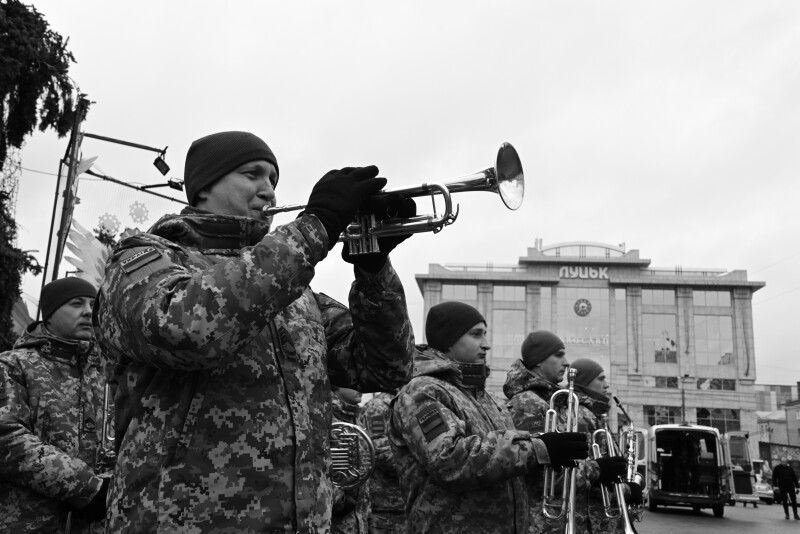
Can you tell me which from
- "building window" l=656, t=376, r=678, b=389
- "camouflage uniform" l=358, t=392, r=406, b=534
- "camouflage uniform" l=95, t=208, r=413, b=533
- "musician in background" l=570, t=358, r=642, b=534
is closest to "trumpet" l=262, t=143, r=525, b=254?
"camouflage uniform" l=95, t=208, r=413, b=533

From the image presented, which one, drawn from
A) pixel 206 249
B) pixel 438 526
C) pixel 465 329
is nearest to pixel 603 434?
pixel 465 329

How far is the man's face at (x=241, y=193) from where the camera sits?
2.57 m

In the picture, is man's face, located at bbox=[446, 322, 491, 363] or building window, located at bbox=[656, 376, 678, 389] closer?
man's face, located at bbox=[446, 322, 491, 363]

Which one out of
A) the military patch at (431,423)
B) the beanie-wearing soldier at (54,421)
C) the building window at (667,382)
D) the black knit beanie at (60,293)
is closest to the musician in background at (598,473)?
the military patch at (431,423)

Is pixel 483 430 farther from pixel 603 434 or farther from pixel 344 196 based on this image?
pixel 603 434

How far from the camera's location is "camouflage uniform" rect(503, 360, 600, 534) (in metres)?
5.61

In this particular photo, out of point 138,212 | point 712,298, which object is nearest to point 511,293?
point 712,298

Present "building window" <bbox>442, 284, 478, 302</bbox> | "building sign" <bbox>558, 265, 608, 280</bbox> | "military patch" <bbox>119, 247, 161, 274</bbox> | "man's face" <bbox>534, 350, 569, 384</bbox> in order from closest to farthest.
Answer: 1. "military patch" <bbox>119, 247, 161, 274</bbox>
2. "man's face" <bbox>534, 350, 569, 384</bbox>
3. "building window" <bbox>442, 284, 478, 302</bbox>
4. "building sign" <bbox>558, 265, 608, 280</bbox>

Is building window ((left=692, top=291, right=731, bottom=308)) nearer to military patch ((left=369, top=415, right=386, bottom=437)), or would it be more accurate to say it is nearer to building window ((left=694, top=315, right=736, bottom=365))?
building window ((left=694, top=315, right=736, bottom=365))

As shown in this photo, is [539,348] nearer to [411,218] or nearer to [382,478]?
[382,478]

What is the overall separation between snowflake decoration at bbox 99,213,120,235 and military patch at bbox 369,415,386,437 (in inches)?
400

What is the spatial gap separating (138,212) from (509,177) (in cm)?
1389

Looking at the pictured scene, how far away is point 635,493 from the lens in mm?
7449

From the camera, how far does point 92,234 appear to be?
46.6 ft
